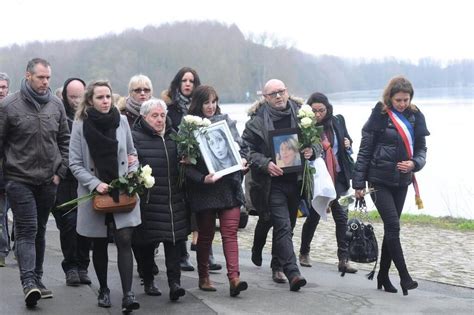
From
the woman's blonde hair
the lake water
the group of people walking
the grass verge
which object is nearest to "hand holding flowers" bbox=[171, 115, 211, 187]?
the group of people walking

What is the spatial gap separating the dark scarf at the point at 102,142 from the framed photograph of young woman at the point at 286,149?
6.52 ft

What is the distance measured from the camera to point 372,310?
776cm

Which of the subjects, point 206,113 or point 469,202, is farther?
point 469,202

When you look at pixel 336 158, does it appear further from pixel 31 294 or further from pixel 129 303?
pixel 31 294

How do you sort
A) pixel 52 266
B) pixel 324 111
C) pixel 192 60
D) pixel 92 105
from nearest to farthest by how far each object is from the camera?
1. pixel 92 105
2. pixel 52 266
3. pixel 324 111
4. pixel 192 60

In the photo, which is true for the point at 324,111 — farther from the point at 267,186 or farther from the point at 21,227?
the point at 21,227

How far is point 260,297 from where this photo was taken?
8117 millimetres

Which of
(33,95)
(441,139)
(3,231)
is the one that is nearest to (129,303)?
(33,95)

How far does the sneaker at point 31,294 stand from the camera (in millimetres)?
7059

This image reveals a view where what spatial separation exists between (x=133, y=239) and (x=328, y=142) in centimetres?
314

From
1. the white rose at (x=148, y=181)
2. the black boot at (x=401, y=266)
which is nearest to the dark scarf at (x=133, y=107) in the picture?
the white rose at (x=148, y=181)

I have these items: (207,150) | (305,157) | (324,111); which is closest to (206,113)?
(207,150)

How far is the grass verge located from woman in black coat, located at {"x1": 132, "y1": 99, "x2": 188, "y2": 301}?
8585 millimetres

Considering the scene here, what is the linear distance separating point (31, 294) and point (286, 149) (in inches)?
114
